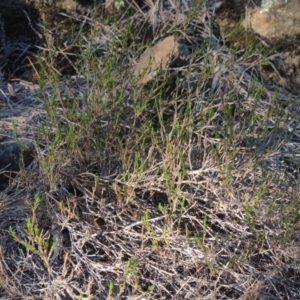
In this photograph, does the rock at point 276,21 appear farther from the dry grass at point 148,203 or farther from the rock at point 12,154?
the rock at point 12,154

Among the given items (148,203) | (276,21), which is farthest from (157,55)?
(148,203)

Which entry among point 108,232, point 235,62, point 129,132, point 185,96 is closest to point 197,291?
point 108,232

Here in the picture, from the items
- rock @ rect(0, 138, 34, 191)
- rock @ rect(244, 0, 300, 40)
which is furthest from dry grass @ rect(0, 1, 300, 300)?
rock @ rect(244, 0, 300, 40)

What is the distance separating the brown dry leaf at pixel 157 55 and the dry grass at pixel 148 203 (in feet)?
0.30

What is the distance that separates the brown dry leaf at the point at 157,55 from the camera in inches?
142

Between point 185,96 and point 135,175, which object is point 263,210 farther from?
point 185,96

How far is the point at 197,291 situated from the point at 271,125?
1297 mm

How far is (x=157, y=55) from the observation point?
371 centimetres

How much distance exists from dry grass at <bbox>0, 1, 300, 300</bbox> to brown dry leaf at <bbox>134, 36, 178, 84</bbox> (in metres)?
0.09

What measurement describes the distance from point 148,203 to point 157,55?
1.03 meters

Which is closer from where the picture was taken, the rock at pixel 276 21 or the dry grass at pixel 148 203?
the dry grass at pixel 148 203

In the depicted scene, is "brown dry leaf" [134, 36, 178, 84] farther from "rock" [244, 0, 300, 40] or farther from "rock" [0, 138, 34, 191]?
"rock" [0, 138, 34, 191]

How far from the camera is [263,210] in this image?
3.02 meters

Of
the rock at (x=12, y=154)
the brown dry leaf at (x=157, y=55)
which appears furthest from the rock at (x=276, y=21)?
the rock at (x=12, y=154)
